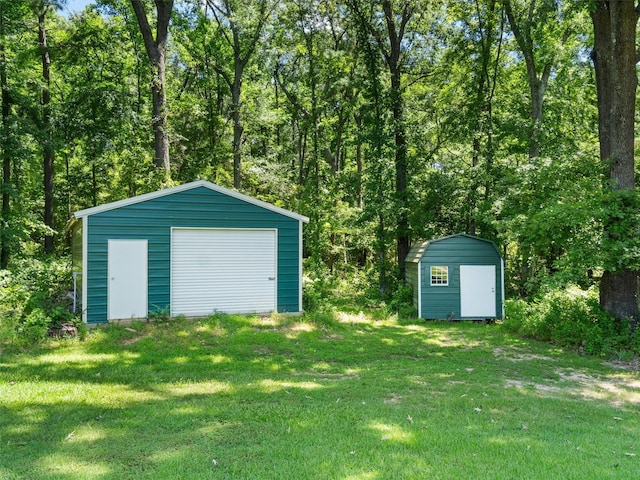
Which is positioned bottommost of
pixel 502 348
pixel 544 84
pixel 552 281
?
pixel 502 348

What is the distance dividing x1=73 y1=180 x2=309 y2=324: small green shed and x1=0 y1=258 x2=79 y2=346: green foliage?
59 cm

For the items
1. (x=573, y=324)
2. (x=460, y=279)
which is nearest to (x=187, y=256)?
(x=460, y=279)

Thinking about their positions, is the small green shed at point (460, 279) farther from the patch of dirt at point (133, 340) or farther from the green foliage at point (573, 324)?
the patch of dirt at point (133, 340)

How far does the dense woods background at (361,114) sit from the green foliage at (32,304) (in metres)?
1.34

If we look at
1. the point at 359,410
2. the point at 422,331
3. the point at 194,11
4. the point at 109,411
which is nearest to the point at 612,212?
the point at 422,331

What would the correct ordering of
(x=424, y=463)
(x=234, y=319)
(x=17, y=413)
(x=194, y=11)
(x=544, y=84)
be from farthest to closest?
(x=194, y=11)
(x=544, y=84)
(x=234, y=319)
(x=17, y=413)
(x=424, y=463)

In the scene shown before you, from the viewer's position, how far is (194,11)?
16531 millimetres

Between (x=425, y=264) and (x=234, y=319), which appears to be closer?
(x=234, y=319)

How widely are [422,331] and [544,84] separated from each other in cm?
911

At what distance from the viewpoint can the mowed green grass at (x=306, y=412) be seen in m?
2.90

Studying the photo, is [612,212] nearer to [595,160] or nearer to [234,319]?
[595,160]

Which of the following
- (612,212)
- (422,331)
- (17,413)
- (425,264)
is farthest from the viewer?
(425,264)

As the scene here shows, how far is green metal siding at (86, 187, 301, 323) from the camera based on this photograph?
8258mm

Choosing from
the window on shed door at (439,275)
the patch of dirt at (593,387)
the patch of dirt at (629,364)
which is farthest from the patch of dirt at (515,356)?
the window on shed door at (439,275)
